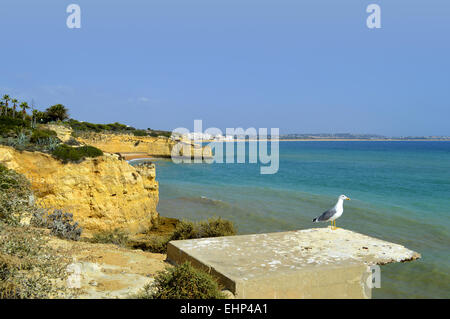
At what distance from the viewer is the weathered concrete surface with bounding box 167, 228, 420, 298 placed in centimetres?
539

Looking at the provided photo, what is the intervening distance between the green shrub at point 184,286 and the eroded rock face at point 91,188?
8.53 metres

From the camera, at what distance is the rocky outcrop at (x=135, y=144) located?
54312 mm

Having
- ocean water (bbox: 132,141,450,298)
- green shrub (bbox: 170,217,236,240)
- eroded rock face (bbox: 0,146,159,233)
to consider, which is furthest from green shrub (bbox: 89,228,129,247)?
ocean water (bbox: 132,141,450,298)

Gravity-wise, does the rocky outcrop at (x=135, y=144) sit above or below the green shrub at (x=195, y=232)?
above

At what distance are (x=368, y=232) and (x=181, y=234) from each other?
29.6ft

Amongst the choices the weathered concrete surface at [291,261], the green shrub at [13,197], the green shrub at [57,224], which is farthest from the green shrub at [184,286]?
the green shrub at [57,224]

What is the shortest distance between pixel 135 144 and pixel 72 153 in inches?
2002

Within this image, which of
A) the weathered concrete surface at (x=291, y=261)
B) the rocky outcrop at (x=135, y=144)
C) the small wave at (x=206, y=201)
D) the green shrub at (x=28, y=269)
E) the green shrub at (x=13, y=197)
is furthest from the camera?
the rocky outcrop at (x=135, y=144)

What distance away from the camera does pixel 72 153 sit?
44.4 feet

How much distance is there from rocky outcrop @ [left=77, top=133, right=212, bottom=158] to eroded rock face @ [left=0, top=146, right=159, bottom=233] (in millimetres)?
38833

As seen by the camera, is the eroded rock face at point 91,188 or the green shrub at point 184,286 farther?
the eroded rock face at point 91,188

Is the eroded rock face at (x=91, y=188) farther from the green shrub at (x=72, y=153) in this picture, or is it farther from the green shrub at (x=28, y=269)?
the green shrub at (x=28, y=269)
